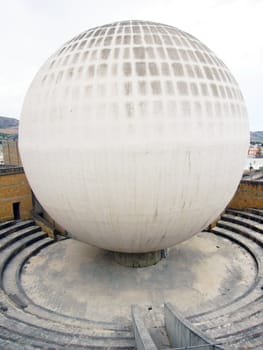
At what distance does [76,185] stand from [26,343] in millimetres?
4921

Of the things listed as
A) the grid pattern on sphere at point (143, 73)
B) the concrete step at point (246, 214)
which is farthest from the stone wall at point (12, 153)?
the grid pattern on sphere at point (143, 73)

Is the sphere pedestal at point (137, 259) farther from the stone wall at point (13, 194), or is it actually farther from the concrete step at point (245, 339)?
the stone wall at point (13, 194)

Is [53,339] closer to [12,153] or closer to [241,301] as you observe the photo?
[241,301]

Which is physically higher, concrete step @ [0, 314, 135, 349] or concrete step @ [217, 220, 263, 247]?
concrete step @ [217, 220, 263, 247]

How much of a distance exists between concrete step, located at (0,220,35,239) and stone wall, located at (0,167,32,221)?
1.11 meters

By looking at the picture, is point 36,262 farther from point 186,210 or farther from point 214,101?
point 214,101

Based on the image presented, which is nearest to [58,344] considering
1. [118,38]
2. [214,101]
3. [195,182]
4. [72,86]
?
[195,182]

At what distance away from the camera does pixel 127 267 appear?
14938mm

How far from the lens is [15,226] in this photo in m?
19.0

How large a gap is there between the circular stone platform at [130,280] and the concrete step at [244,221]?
170cm

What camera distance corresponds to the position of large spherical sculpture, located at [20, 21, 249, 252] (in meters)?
10.2

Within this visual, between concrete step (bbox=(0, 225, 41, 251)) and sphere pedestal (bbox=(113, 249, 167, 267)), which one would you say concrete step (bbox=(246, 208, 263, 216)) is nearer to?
sphere pedestal (bbox=(113, 249, 167, 267))

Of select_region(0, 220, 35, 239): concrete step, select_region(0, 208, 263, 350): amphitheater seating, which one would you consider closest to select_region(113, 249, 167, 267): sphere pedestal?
select_region(0, 208, 263, 350): amphitheater seating

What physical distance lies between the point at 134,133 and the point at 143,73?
6.66 ft
